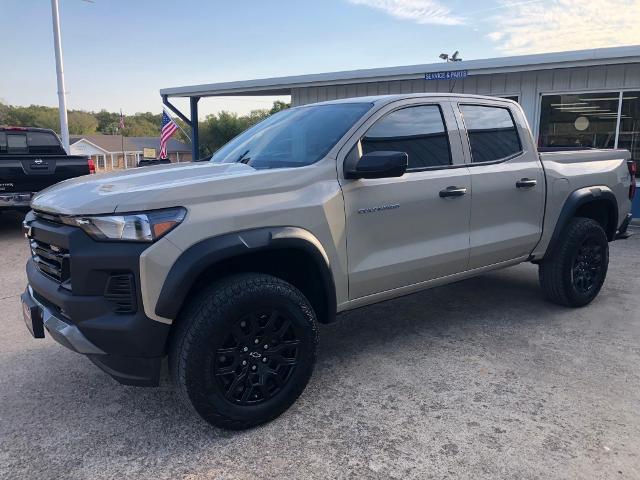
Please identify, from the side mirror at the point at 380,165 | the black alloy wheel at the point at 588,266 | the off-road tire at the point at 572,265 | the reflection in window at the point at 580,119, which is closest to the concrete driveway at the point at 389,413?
the off-road tire at the point at 572,265

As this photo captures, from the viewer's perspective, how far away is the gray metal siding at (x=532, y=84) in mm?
10453

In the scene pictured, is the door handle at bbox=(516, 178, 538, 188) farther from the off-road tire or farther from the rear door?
the off-road tire

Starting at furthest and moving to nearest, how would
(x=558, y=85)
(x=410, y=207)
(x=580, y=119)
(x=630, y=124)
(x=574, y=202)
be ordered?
(x=580, y=119) → (x=558, y=85) → (x=630, y=124) → (x=574, y=202) → (x=410, y=207)

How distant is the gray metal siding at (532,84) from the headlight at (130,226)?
1078cm

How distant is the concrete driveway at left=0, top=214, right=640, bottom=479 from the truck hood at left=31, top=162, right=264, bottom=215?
1220mm

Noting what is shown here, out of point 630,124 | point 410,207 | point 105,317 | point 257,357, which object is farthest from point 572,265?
point 630,124

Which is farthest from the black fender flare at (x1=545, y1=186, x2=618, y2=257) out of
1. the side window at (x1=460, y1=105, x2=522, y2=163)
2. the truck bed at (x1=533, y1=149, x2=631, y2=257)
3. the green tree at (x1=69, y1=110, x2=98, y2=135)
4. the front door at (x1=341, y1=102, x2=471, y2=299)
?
the green tree at (x1=69, y1=110, x2=98, y2=135)

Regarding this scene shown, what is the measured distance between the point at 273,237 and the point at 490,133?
7.56 ft

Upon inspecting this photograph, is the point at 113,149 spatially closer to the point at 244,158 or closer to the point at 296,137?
the point at 244,158

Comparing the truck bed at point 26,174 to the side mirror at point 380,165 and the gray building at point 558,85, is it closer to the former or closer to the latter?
the side mirror at point 380,165

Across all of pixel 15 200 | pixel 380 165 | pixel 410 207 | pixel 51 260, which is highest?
pixel 380 165

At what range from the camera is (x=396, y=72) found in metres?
12.3

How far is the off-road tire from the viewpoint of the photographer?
460 cm

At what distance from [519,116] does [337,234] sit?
240 centimetres
